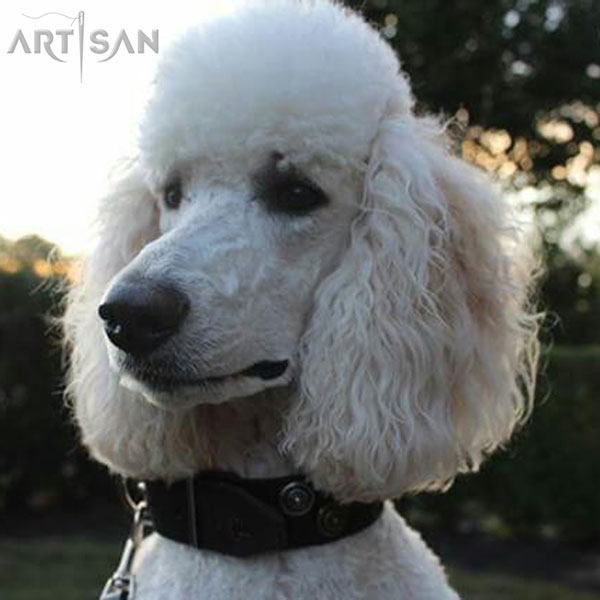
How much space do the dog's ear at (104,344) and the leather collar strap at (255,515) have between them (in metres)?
0.13

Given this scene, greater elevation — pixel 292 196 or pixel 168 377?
pixel 292 196

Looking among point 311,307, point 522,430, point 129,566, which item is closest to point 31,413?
point 522,430

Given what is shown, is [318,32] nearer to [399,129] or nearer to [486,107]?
[399,129]

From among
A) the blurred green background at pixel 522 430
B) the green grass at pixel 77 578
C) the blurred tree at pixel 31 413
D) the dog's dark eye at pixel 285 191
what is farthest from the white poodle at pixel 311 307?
the blurred tree at pixel 31 413

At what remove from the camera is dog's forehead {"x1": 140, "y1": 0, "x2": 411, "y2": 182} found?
5.53ft

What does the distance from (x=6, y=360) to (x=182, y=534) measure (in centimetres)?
468

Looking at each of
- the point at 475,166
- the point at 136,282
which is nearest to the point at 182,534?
the point at 136,282

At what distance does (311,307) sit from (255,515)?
0.35 meters

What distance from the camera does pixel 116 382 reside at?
180cm

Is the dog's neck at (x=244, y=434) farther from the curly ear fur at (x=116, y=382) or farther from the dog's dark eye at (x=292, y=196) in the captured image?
the dog's dark eye at (x=292, y=196)

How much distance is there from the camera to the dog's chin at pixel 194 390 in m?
1.57

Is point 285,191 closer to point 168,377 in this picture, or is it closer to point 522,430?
point 168,377

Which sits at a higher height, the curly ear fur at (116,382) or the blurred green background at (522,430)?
the curly ear fur at (116,382)

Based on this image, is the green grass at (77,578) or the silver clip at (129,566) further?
the green grass at (77,578)
